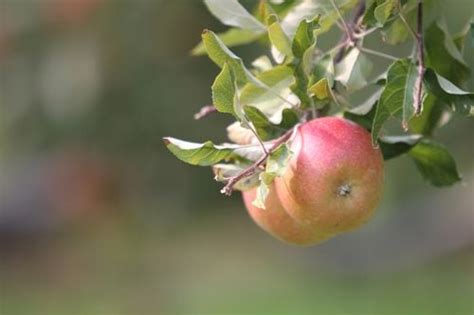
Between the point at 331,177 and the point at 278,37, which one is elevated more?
the point at 278,37

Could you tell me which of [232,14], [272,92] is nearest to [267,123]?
[272,92]

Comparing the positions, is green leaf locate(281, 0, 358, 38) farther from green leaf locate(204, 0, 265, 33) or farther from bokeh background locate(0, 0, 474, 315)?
bokeh background locate(0, 0, 474, 315)

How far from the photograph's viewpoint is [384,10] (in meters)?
0.92

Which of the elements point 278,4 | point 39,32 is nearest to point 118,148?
point 39,32

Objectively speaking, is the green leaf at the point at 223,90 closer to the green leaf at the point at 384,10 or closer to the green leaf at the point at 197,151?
the green leaf at the point at 197,151

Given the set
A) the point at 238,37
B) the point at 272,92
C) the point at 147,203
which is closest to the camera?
the point at 272,92

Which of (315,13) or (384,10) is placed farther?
(315,13)

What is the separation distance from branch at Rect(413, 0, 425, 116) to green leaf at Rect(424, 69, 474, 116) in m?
0.01

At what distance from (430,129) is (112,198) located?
3394mm

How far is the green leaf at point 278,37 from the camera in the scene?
3.18ft

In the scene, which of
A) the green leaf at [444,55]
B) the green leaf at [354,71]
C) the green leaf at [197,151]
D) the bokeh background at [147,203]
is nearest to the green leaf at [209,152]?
the green leaf at [197,151]

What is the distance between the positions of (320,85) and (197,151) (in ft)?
0.43

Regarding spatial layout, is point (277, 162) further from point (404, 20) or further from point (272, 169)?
point (404, 20)

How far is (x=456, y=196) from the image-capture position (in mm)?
5047
